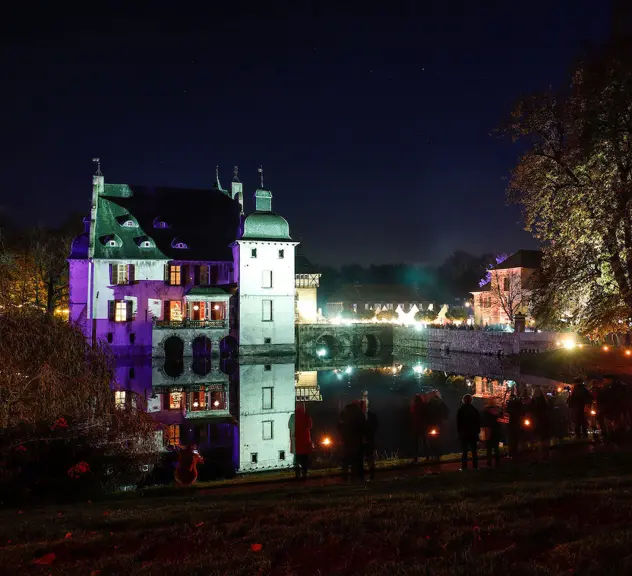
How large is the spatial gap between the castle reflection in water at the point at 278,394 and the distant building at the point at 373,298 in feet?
179

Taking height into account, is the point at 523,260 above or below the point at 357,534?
above

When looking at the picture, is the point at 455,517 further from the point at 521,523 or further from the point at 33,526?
the point at 33,526

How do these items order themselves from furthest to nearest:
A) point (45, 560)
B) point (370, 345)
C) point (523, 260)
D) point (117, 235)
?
point (523, 260) < point (370, 345) < point (117, 235) < point (45, 560)

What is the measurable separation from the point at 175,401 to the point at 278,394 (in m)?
5.92

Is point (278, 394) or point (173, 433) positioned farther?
point (278, 394)

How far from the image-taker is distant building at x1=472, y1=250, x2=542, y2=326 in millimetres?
69250

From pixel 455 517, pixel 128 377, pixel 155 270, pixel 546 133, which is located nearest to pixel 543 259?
pixel 546 133

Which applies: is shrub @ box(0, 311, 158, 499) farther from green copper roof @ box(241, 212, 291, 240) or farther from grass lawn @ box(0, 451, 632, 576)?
green copper roof @ box(241, 212, 291, 240)

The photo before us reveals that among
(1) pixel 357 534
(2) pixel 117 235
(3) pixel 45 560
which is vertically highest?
(2) pixel 117 235

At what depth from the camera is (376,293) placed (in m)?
117

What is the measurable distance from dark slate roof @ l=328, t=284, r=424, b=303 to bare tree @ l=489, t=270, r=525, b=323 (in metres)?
40.2

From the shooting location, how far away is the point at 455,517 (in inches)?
279

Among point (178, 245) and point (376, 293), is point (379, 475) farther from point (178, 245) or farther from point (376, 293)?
point (376, 293)

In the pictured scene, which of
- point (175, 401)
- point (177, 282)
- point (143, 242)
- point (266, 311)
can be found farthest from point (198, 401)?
point (143, 242)
